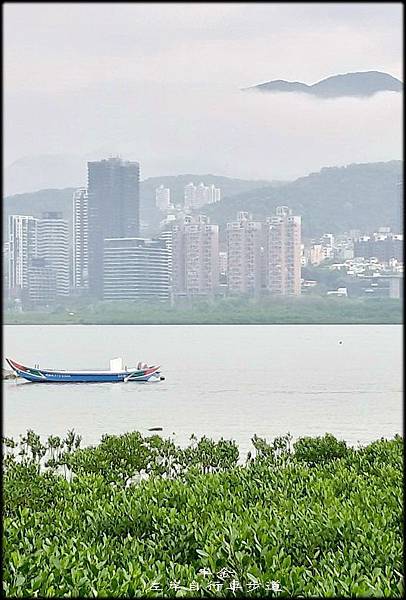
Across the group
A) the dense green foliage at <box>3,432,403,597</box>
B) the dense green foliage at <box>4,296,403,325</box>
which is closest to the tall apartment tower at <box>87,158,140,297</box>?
the dense green foliage at <box>4,296,403,325</box>

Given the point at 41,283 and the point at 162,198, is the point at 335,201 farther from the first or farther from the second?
the point at 41,283

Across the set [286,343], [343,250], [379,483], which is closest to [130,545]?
[379,483]

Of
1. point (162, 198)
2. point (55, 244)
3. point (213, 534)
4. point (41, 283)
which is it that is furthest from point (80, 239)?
point (162, 198)

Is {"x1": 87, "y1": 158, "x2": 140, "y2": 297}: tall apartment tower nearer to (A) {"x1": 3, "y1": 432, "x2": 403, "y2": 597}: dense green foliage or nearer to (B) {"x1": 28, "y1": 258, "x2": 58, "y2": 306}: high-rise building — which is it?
(B) {"x1": 28, "y1": 258, "x2": 58, "y2": 306}: high-rise building

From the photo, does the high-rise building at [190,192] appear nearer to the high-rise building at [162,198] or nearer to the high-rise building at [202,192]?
the high-rise building at [202,192]

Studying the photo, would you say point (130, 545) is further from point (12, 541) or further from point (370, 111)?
point (370, 111)

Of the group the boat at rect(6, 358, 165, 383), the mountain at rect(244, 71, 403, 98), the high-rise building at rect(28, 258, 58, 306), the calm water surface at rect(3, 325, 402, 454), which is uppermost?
the mountain at rect(244, 71, 403, 98)
